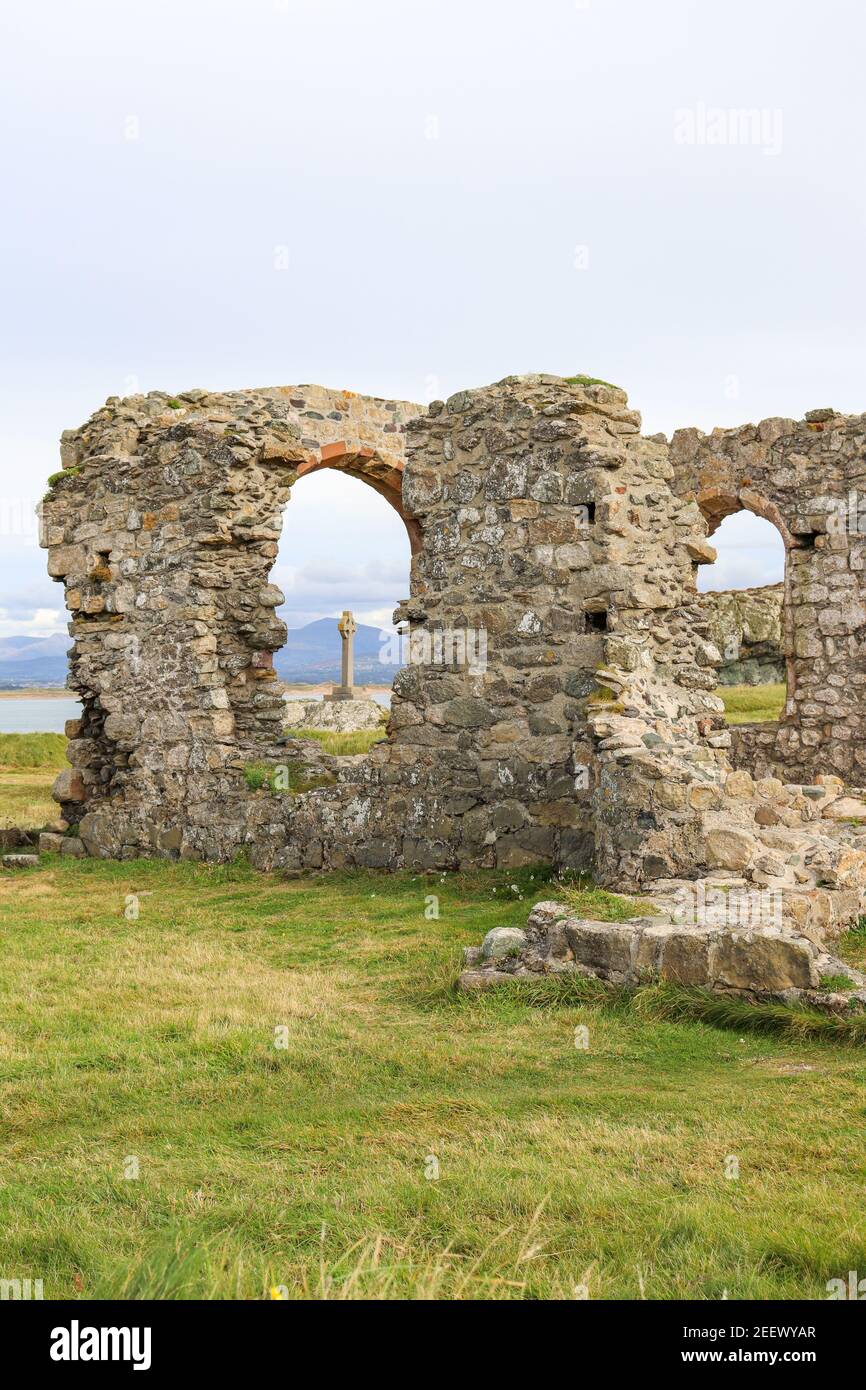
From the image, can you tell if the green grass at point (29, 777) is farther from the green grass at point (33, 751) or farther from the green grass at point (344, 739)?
the green grass at point (344, 739)

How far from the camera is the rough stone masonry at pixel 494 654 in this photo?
8195 millimetres

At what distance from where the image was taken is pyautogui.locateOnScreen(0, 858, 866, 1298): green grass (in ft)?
10.2

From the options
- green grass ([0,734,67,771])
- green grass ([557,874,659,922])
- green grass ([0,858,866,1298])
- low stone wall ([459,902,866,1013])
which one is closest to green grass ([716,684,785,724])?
Answer: green grass ([0,734,67,771])

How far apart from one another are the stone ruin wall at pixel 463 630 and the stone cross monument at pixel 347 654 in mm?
12992

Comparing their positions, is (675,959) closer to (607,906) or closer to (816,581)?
(607,906)

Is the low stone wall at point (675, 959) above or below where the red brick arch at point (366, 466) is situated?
below

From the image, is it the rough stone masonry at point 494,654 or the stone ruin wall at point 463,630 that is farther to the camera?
the stone ruin wall at point 463,630

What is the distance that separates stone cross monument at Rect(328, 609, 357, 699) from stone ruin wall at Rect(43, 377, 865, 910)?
13.0m

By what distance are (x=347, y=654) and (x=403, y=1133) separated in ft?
71.9

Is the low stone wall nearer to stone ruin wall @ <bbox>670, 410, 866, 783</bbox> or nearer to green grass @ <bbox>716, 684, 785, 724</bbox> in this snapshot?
stone ruin wall @ <bbox>670, 410, 866, 783</bbox>

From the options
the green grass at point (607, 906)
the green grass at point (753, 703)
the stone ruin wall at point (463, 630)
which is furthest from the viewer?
the green grass at point (753, 703)

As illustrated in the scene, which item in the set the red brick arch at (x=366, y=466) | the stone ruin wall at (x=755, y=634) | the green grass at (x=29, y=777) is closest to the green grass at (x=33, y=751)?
the green grass at (x=29, y=777)

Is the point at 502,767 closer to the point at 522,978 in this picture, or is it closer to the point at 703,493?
the point at 522,978

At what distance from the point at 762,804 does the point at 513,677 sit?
210 cm
